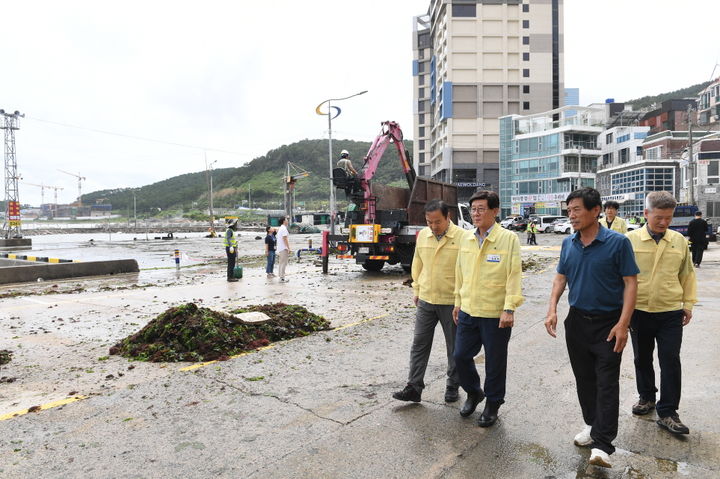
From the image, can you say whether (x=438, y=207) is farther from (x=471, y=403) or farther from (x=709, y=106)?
(x=709, y=106)

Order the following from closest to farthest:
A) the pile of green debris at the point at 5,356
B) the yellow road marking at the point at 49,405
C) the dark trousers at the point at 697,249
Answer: the yellow road marking at the point at 49,405 → the pile of green debris at the point at 5,356 → the dark trousers at the point at 697,249

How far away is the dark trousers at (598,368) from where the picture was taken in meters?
3.32

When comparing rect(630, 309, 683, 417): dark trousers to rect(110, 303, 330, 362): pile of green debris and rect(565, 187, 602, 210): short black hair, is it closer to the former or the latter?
rect(565, 187, 602, 210): short black hair

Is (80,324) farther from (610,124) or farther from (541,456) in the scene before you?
(610,124)

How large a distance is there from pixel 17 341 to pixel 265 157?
187m

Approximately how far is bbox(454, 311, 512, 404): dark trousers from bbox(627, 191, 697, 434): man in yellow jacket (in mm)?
1118

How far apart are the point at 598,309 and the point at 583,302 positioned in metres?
0.10

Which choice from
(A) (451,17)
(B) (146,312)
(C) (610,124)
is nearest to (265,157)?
(A) (451,17)

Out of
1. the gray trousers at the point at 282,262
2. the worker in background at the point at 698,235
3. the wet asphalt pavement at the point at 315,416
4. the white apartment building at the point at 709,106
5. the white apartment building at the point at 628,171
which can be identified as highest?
the white apartment building at the point at 709,106

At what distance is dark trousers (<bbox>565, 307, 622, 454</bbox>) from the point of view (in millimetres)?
3316

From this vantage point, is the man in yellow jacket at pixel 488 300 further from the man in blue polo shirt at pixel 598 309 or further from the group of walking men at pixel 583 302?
the man in blue polo shirt at pixel 598 309

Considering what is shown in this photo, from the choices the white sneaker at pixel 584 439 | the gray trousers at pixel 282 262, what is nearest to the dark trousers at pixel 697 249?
the gray trousers at pixel 282 262

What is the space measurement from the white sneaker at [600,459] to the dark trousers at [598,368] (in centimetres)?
3

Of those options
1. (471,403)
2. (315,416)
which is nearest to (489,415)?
(471,403)
